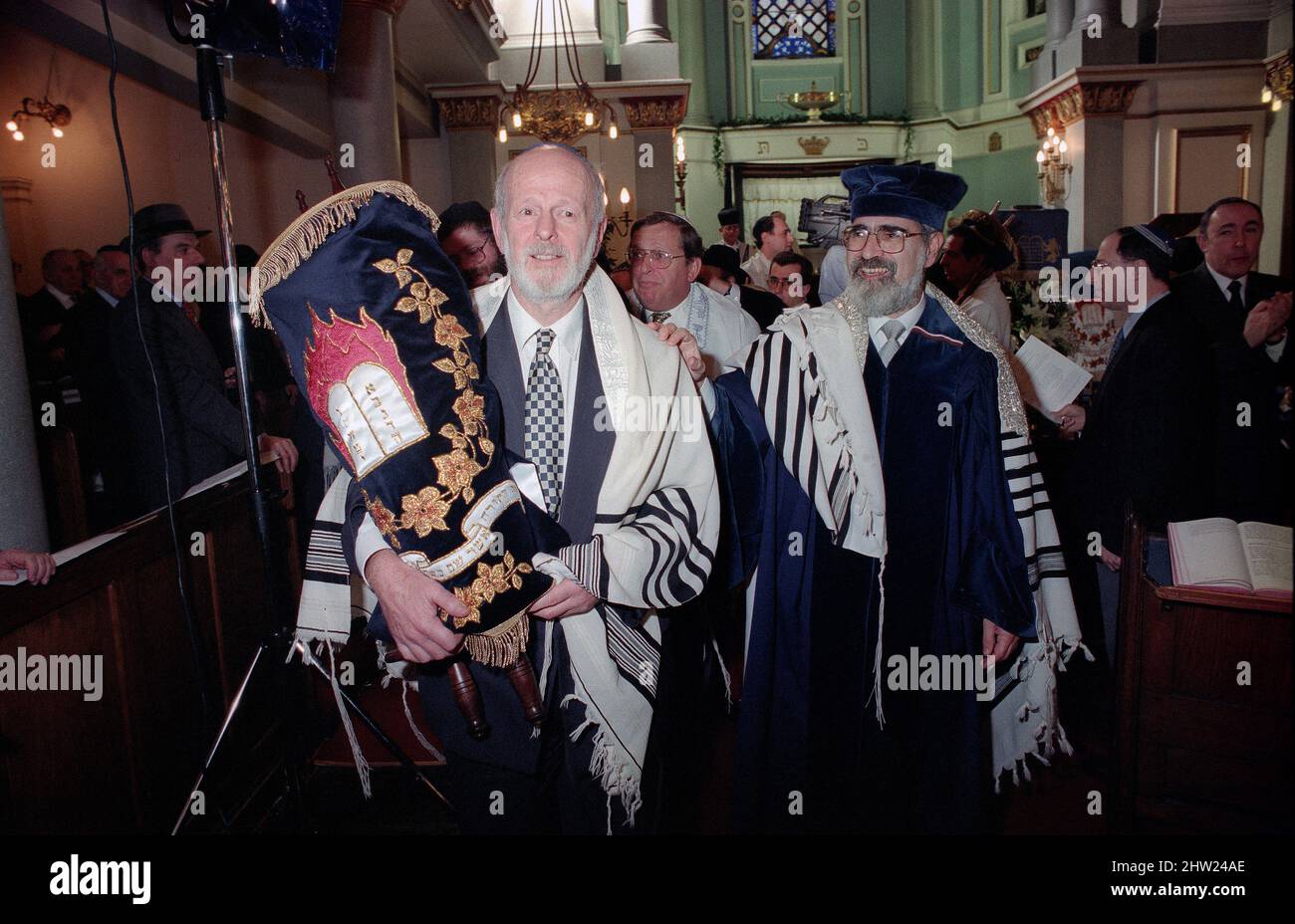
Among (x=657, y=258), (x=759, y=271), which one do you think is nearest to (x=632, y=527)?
(x=657, y=258)

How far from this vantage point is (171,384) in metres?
3.24

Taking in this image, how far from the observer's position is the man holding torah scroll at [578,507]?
158cm

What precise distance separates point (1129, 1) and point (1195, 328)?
11038 millimetres

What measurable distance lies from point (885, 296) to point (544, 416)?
1.02m

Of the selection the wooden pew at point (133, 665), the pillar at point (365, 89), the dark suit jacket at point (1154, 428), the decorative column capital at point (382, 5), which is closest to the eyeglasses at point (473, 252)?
the wooden pew at point (133, 665)

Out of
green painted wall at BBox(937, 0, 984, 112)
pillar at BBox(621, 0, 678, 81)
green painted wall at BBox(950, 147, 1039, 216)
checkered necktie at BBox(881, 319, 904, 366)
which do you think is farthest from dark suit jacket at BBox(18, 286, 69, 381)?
green painted wall at BBox(937, 0, 984, 112)

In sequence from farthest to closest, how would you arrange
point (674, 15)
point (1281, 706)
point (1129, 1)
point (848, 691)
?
point (674, 15) < point (1129, 1) < point (848, 691) < point (1281, 706)

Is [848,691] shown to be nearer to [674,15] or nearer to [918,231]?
[918,231]

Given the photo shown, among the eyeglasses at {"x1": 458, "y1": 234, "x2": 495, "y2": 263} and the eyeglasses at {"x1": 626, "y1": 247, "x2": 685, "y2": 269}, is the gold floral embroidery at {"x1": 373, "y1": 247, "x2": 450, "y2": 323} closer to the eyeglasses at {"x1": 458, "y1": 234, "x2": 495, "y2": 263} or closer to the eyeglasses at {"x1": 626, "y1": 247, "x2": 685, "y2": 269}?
the eyeglasses at {"x1": 458, "y1": 234, "x2": 495, "y2": 263}

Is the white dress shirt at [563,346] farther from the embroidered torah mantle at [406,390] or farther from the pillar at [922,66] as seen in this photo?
the pillar at [922,66]

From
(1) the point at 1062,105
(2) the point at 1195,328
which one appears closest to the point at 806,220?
(2) the point at 1195,328

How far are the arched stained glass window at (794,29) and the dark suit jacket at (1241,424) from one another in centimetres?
1382

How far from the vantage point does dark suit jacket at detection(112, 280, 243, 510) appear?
3227 mm
